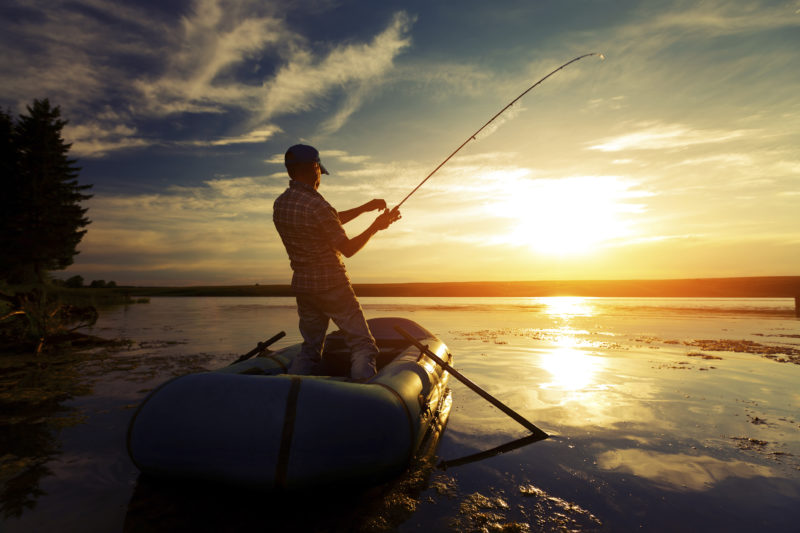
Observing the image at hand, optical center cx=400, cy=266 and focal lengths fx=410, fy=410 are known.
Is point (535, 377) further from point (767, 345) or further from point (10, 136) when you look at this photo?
point (10, 136)

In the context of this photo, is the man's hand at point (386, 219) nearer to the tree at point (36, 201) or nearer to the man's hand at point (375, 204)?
the man's hand at point (375, 204)

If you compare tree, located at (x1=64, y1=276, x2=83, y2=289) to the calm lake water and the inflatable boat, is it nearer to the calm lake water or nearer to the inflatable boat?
the calm lake water

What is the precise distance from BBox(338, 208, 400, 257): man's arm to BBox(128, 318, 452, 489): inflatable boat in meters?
1.48

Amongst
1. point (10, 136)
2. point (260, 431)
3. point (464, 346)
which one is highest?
point (10, 136)

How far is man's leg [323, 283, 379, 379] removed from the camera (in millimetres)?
4188

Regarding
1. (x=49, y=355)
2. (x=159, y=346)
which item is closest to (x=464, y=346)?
(x=159, y=346)

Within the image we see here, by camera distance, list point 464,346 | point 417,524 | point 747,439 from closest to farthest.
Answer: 1. point 417,524
2. point 747,439
3. point 464,346

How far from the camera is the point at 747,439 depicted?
420 centimetres

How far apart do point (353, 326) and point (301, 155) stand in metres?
1.81

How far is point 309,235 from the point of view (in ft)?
13.2

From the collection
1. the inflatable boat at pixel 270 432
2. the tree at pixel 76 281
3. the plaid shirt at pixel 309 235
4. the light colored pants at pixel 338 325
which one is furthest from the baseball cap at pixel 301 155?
the tree at pixel 76 281

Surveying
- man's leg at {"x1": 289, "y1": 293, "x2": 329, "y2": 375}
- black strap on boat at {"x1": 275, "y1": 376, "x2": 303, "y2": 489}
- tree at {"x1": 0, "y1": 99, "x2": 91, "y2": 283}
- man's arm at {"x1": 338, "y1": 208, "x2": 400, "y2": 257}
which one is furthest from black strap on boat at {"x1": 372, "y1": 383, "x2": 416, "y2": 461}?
tree at {"x1": 0, "y1": 99, "x2": 91, "y2": 283}

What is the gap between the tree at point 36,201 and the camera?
1125 inches

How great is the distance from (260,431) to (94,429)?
281 cm
